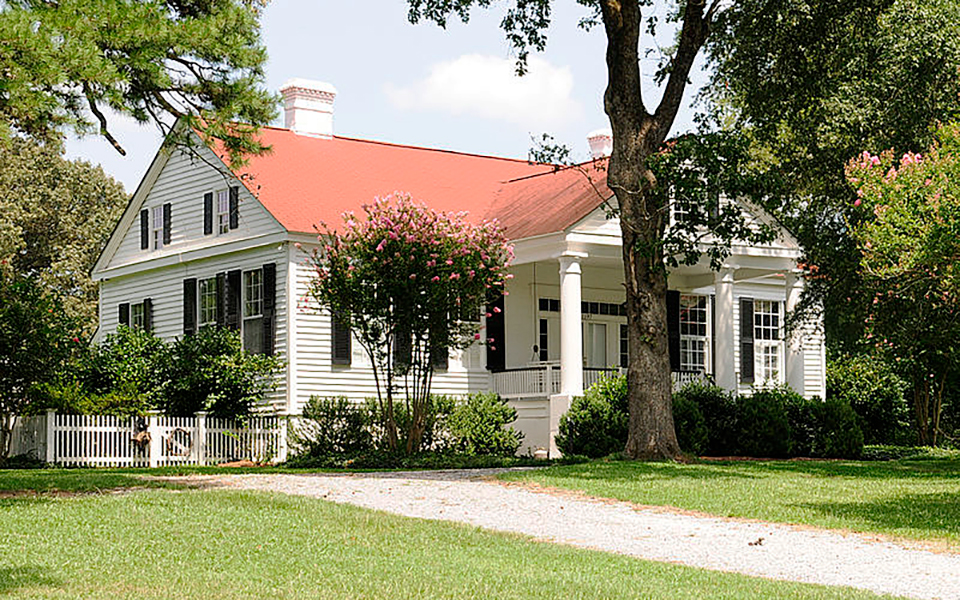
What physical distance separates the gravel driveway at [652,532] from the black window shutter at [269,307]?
7.93 metres

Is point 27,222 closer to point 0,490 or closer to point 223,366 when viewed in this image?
point 223,366

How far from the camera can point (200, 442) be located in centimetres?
2422

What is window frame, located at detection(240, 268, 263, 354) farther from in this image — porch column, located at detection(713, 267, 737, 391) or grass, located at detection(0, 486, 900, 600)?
grass, located at detection(0, 486, 900, 600)

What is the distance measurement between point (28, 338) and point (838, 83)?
15372 mm

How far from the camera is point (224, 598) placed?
809 centimetres

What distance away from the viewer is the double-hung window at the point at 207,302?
27.4 metres

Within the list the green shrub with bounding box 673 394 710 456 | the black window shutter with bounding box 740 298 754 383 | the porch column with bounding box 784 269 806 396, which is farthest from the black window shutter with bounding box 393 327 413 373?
the black window shutter with bounding box 740 298 754 383

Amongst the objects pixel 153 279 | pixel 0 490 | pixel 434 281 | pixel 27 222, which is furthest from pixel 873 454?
pixel 27 222

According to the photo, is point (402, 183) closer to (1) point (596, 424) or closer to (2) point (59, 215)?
(1) point (596, 424)

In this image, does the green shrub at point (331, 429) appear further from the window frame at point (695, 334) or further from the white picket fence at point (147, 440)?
the window frame at point (695, 334)

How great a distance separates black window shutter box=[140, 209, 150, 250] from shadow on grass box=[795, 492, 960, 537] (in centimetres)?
1894

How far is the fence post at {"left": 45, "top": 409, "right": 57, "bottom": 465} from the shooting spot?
2280 cm

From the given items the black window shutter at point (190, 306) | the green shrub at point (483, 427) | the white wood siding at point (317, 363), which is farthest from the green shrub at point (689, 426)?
the black window shutter at point (190, 306)

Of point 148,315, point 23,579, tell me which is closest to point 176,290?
point 148,315
